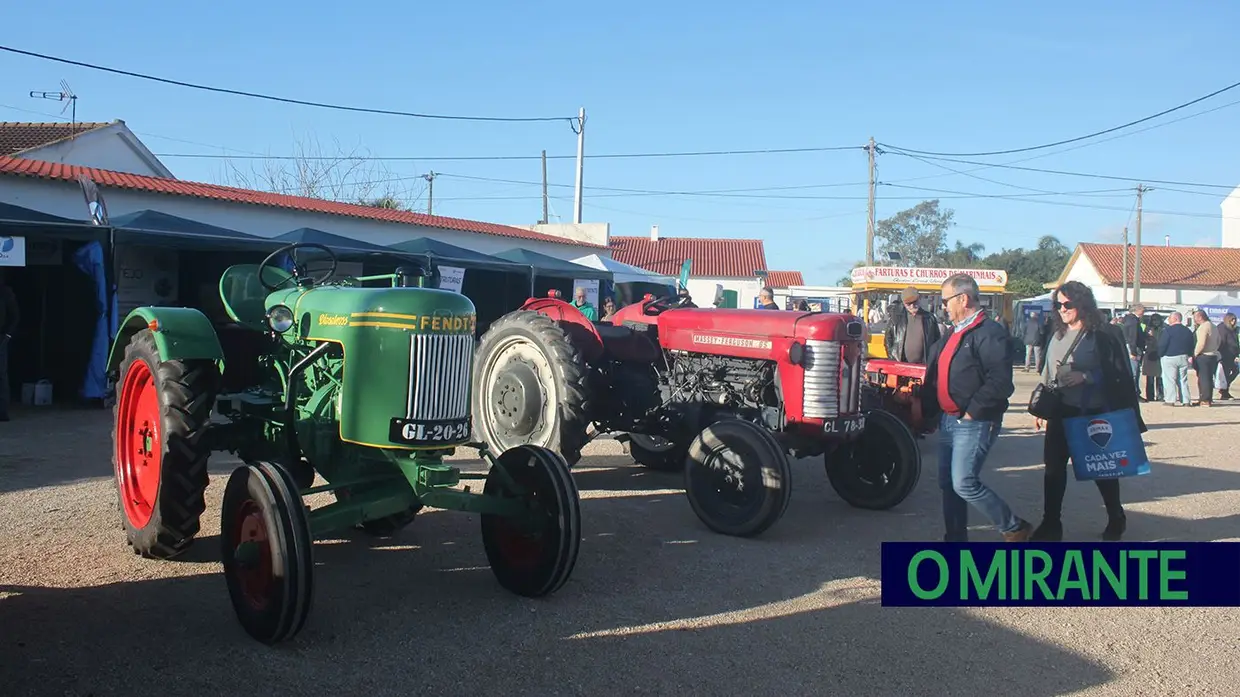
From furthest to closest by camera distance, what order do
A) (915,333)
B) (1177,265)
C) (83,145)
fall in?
(1177,265)
(83,145)
(915,333)

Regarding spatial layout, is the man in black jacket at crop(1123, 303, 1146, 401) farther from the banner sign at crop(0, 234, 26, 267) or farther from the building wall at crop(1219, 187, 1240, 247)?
the building wall at crop(1219, 187, 1240, 247)

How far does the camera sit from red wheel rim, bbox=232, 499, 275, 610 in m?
3.78

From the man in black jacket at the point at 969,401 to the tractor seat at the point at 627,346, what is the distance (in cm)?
239

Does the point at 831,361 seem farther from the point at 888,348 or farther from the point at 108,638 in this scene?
the point at 888,348

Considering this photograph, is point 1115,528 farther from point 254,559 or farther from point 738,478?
point 254,559

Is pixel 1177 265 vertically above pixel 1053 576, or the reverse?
pixel 1177 265

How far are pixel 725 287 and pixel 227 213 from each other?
27.8m

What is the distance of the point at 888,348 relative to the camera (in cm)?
1135

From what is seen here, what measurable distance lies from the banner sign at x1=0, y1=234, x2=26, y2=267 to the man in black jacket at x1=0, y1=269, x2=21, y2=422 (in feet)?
0.79

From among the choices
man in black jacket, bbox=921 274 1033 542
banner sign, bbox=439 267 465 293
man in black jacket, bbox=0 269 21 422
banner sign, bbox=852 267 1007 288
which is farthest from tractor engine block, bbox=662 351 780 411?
banner sign, bbox=852 267 1007 288

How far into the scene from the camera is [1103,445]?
583cm

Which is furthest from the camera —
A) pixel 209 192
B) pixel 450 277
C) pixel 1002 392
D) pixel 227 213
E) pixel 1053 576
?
pixel 209 192

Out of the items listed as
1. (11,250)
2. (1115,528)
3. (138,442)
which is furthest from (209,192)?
(1115,528)

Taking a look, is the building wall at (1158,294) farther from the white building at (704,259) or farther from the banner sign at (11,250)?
the banner sign at (11,250)
